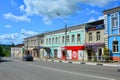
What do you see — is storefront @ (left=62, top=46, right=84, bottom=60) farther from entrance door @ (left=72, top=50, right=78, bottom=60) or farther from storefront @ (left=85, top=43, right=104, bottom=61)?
storefront @ (left=85, top=43, right=104, bottom=61)

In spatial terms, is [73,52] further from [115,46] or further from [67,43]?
[115,46]

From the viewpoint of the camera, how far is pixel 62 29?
205ft

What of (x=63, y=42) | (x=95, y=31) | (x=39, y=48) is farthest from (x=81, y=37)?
(x=39, y=48)

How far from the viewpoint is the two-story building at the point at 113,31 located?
133 feet

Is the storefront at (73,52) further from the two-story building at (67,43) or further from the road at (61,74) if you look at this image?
the road at (61,74)

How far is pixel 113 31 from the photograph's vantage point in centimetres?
4166

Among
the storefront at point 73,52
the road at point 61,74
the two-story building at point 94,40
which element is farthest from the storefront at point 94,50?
the road at point 61,74

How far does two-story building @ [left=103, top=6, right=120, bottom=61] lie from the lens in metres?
40.6

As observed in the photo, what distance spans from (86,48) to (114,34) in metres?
9.64

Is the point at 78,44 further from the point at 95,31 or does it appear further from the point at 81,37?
the point at 95,31

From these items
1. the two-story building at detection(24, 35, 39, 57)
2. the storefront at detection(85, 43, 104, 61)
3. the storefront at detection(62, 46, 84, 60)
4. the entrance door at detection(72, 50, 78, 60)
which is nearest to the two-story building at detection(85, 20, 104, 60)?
the storefront at detection(85, 43, 104, 61)

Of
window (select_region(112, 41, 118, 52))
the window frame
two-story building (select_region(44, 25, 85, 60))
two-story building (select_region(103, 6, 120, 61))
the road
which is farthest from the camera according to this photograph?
two-story building (select_region(44, 25, 85, 60))

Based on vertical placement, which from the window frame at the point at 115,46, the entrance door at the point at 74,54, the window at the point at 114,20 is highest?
the window at the point at 114,20

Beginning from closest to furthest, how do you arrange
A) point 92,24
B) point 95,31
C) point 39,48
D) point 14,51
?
1. point 95,31
2. point 92,24
3. point 39,48
4. point 14,51
